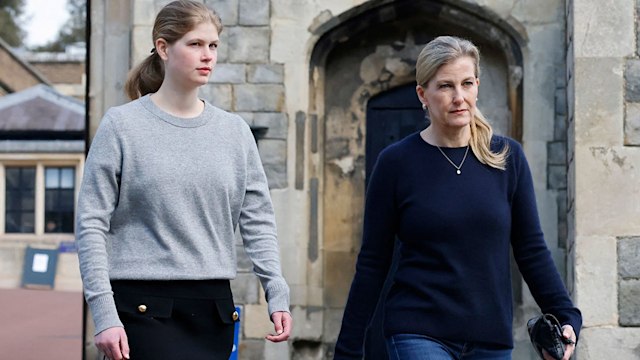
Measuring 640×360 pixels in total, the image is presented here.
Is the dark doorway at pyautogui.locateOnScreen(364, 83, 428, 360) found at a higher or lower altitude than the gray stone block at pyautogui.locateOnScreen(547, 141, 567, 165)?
higher

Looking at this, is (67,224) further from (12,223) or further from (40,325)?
(40,325)

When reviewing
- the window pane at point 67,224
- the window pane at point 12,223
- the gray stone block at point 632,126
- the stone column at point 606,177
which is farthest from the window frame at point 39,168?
the gray stone block at point 632,126

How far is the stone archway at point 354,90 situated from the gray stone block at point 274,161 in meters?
0.34

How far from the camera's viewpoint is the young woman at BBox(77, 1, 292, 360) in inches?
143

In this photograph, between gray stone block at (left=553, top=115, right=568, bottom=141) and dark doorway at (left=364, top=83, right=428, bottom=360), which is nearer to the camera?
gray stone block at (left=553, top=115, right=568, bottom=141)

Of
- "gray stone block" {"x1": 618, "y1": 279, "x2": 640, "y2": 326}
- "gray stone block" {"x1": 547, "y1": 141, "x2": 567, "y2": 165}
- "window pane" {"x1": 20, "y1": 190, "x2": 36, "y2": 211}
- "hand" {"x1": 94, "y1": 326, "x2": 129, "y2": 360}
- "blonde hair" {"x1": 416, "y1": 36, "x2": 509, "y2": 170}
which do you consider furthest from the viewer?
"window pane" {"x1": 20, "y1": 190, "x2": 36, "y2": 211}

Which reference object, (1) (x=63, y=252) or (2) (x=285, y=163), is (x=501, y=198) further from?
(1) (x=63, y=252)

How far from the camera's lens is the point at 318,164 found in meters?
8.98

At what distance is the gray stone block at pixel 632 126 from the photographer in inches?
304

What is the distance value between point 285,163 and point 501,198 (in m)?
4.78

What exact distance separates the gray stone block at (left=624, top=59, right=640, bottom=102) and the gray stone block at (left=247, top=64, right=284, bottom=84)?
7.01 ft

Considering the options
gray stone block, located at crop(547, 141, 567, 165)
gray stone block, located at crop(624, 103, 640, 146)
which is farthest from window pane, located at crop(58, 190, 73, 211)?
gray stone block, located at crop(624, 103, 640, 146)

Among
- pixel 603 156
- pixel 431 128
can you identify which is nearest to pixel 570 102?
pixel 603 156

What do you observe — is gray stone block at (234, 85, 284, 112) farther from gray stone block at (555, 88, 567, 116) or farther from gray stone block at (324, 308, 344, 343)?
Answer: gray stone block at (555, 88, 567, 116)
